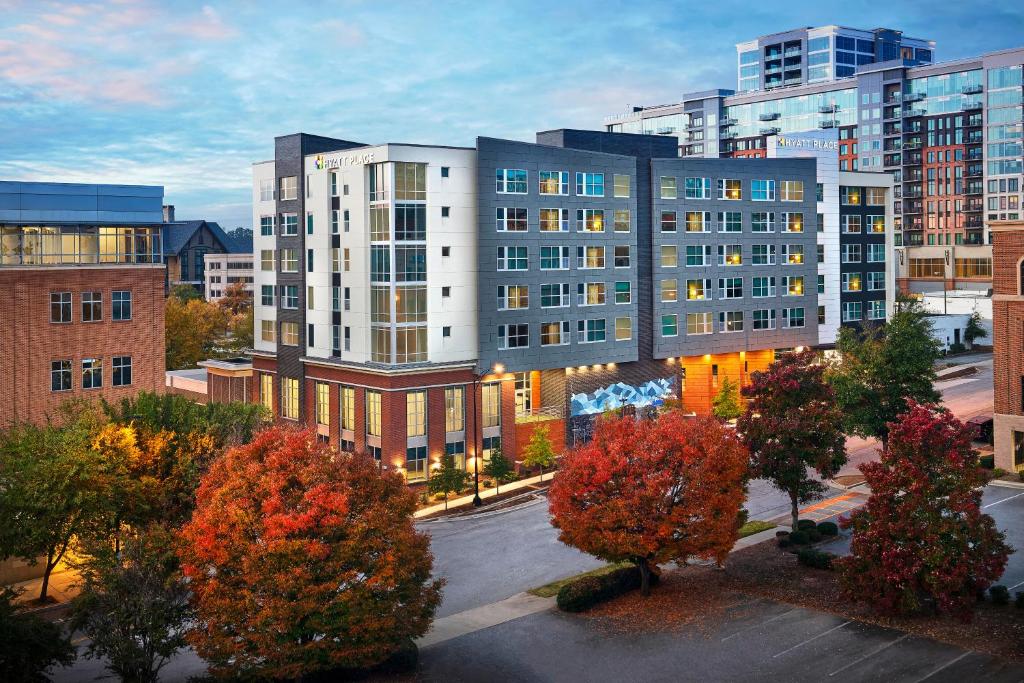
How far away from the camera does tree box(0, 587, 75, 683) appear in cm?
2920

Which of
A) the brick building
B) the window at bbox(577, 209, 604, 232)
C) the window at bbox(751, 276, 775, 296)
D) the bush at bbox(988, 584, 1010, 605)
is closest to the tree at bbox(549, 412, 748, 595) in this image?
the bush at bbox(988, 584, 1010, 605)

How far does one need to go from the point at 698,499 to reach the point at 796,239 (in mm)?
56158

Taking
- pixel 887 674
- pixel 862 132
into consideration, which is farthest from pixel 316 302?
pixel 862 132

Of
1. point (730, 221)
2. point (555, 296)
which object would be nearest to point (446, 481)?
point (555, 296)

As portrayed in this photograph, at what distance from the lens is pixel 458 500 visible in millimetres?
63844

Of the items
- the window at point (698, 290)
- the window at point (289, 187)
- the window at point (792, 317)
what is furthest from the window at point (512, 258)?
the window at point (792, 317)

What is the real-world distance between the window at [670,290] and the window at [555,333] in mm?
11203

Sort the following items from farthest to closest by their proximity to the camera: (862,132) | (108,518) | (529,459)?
(862,132), (529,459), (108,518)

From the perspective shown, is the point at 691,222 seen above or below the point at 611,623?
above

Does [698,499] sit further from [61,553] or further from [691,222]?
[691,222]

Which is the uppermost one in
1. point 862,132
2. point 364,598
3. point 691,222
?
point 862,132

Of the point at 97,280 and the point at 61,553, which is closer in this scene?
the point at 61,553

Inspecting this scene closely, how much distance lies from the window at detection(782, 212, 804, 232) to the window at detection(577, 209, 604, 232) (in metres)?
20.5

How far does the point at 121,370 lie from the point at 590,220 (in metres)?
35.2
